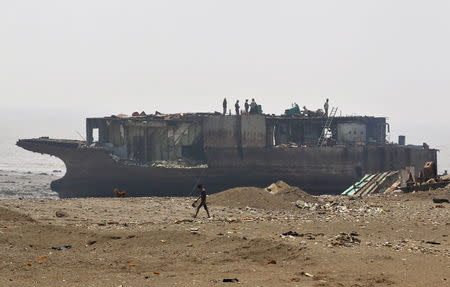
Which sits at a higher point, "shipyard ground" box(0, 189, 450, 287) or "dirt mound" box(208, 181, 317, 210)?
"dirt mound" box(208, 181, 317, 210)

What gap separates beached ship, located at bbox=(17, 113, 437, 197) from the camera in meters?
49.5

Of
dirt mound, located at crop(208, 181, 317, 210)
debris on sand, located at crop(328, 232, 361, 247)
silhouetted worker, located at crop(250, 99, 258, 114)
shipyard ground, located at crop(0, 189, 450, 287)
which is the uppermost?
silhouetted worker, located at crop(250, 99, 258, 114)

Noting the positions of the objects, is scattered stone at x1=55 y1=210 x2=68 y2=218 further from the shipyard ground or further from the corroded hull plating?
the corroded hull plating

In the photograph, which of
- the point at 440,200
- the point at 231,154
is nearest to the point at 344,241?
the point at 440,200

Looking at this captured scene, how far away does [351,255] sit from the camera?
16.6m

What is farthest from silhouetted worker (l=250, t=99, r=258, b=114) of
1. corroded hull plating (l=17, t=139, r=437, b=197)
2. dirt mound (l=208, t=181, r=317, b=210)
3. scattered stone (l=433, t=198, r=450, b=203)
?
scattered stone (l=433, t=198, r=450, b=203)

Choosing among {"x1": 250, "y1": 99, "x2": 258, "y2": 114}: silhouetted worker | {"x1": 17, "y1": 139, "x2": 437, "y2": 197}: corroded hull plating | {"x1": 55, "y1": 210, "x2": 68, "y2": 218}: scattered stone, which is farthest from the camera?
{"x1": 250, "y1": 99, "x2": 258, "y2": 114}: silhouetted worker

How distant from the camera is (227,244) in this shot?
18938mm

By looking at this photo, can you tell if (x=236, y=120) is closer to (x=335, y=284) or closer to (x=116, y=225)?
(x=116, y=225)

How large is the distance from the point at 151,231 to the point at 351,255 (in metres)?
5.91

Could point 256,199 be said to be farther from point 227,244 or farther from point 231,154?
point 231,154

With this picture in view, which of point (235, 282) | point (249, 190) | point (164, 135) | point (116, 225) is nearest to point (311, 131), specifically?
point (164, 135)

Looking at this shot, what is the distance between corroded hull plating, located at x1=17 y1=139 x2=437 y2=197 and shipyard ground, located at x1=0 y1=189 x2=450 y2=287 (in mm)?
20644

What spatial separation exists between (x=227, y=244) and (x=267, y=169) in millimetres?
31604
